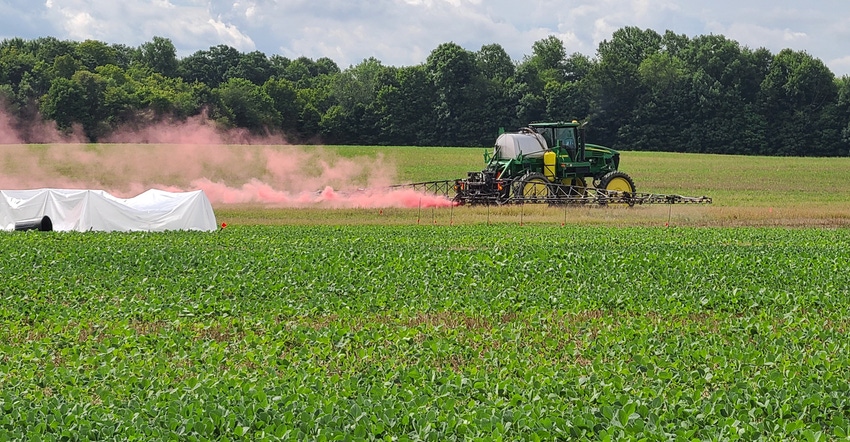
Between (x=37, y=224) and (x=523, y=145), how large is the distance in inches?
700

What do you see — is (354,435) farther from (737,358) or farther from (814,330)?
(814,330)

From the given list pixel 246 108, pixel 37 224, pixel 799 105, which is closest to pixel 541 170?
pixel 37 224

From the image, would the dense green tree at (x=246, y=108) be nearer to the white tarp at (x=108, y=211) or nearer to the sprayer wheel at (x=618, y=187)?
the sprayer wheel at (x=618, y=187)

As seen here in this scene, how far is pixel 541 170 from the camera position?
3600 cm

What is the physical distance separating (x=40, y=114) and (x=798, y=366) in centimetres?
6646

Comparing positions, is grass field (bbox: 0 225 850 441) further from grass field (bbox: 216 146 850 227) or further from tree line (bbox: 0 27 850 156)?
tree line (bbox: 0 27 850 156)

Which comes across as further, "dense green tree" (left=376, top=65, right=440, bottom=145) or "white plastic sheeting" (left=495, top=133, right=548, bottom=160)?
"dense green tree" (left=376, top=65, right=440, bottom=145)

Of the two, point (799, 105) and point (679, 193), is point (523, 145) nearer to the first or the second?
point (679, 193)

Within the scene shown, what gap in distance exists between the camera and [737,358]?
10961 mm

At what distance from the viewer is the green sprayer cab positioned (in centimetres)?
A: 3506

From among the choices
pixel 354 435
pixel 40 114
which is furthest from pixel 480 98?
pixel 354 435

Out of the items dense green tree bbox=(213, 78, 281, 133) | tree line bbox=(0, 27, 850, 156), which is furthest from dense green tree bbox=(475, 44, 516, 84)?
dense green tree bbox=(213, 78, 281, 133)

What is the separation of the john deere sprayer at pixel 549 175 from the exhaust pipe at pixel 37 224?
15108mm

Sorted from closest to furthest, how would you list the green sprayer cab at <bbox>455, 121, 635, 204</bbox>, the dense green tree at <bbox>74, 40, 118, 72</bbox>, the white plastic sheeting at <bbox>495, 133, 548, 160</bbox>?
the green sprayer cab at <bbox>455, 121, 635, 204</bbox> → the white plastic sheeting at <bbox>495, 133, 548, 160</bbox> → the dense green tree at <bbox>74, 40, 118, 72</bbox>
